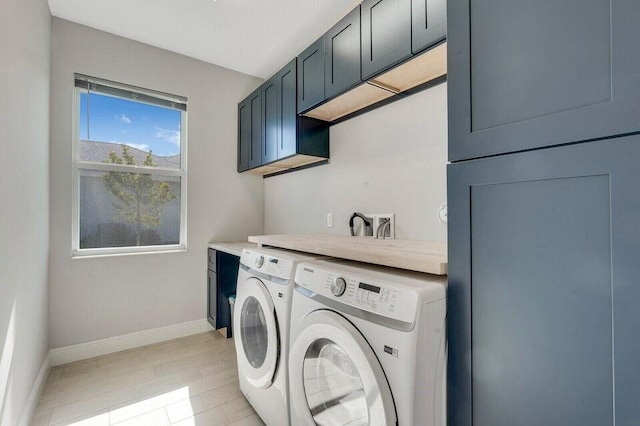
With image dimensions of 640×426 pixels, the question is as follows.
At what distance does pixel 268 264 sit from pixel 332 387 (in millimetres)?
672

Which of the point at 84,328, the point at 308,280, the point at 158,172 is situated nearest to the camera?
the point at 308,280

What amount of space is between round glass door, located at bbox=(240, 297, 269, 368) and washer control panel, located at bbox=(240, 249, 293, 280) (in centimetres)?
20

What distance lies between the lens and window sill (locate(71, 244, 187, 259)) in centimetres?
243

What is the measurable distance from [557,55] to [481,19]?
0.87 feet

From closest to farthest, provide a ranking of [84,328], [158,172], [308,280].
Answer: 1. [308,280]
2. [84,328]
3. [158,172]

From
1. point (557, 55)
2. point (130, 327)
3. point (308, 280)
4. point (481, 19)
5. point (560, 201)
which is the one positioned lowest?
point (130, 327)

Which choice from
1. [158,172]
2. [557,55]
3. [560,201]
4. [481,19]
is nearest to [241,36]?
[158,172]

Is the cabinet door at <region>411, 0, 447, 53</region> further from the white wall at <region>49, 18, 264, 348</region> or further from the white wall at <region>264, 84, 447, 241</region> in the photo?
the white wall at <region>49, 18, 264, 348</region>

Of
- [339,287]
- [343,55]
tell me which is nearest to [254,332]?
[339,287]

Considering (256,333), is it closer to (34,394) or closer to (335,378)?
(335,378)

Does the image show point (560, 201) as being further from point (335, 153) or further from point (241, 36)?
point (241, 36)

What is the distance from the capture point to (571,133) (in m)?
0.70

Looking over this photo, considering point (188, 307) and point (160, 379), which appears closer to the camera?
point (160, 379)

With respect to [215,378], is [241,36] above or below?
above
